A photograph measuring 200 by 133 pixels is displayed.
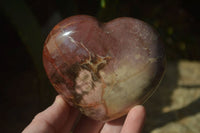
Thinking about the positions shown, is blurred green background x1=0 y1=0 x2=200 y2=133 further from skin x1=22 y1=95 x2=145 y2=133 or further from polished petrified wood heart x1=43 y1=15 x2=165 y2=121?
polished petrified wood heart x1=43 y1=15 x2=165 y2=121

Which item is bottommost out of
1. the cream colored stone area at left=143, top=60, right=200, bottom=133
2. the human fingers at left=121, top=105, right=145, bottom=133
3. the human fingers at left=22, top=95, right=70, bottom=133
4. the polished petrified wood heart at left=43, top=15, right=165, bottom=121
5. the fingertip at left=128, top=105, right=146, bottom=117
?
the cream colored stone area at left=143, top=60, right=200, bottom=133

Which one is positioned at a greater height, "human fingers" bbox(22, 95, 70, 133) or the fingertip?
"human fingers" bbox(22, 95, 70, 133)

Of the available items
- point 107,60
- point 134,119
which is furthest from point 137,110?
point 107,60

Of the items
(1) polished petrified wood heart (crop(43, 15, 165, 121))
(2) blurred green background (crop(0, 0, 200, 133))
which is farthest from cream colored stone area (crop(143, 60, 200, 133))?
(1) polished petrified wood heart (crop(43, 15, 165, 121))

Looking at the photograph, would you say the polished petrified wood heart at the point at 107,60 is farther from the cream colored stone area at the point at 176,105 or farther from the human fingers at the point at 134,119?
the cream colored stone area at the point at 176,105

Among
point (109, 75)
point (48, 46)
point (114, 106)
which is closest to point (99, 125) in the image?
point (114, 106)

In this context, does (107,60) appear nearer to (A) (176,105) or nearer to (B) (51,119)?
(B) (51,119)
